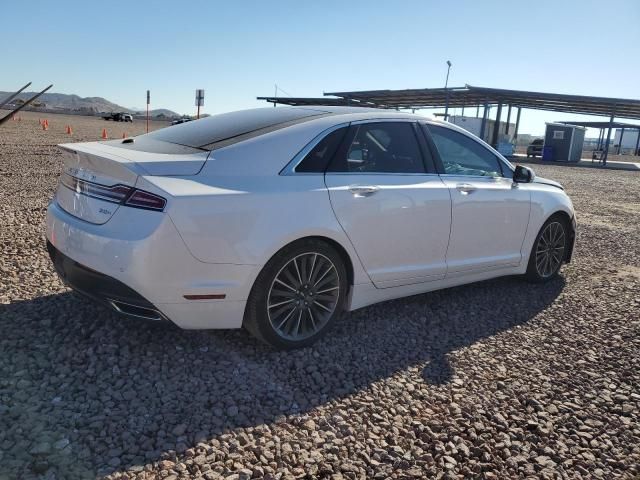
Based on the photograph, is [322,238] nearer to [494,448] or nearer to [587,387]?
[494,448]

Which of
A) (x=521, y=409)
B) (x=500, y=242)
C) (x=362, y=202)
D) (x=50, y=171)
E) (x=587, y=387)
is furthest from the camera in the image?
(x=50, y=171)

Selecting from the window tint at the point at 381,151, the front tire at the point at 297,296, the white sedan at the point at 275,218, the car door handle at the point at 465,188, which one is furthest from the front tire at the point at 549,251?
the front tire at the point at 297,296

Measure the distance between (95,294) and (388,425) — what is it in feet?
6.07

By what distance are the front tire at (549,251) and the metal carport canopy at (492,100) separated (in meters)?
23.1

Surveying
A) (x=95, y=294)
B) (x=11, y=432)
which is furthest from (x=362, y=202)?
(x=11, y=432)

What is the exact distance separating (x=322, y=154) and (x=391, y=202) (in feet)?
2.05

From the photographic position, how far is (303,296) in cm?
362

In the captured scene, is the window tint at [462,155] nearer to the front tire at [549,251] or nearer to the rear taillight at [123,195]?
the front tire at [549,251]

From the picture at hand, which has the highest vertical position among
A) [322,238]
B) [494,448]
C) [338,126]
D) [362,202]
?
[338,126]

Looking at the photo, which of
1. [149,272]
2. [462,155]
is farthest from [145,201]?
[462,155]

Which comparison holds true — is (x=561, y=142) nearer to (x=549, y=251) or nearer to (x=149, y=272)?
(x=549, y=251)

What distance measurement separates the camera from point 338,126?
12.7 ft

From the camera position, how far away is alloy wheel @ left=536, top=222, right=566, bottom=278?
5.47 meters

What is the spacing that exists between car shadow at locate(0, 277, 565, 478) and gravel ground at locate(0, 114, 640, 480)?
0.01 metres
